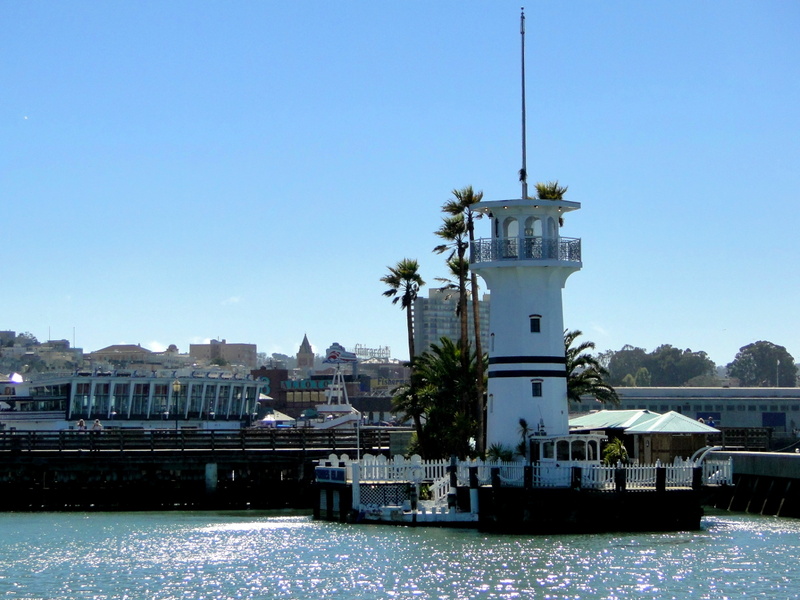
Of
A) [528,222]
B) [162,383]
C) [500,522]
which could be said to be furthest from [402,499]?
[162,383]

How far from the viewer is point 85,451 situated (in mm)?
54406

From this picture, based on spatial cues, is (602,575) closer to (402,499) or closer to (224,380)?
(402,499)

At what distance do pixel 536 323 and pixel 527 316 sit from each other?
0.40 m

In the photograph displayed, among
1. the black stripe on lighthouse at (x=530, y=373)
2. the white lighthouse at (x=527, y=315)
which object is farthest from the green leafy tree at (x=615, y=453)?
the black stripe on lighthouse at (x=530, y=373)

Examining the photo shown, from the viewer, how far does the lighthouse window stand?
45250mm

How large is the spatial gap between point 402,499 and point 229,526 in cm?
601

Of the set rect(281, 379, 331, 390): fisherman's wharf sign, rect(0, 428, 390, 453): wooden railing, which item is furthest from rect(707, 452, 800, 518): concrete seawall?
rect(281, 379, 331, 390): fisherman's wharf sign

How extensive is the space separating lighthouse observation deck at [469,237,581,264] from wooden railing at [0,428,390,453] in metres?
11.7

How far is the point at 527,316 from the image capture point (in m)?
45.2

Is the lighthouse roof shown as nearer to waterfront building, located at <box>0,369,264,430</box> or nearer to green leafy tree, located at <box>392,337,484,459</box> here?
green leafy tree, located at <box>392,337,484,459</box>

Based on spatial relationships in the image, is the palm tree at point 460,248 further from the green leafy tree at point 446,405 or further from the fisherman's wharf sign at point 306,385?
the fisherman's wharf sign at point 306,385

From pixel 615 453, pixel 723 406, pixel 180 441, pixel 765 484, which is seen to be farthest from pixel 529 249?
pixel 723 406

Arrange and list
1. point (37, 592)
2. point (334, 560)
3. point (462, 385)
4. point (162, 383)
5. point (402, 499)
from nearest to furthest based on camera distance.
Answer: point (37, 592)
point (334, 560)
point (402, 499)
point (462, 385)
point (162, 383)

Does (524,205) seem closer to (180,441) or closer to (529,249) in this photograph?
(529,249)
